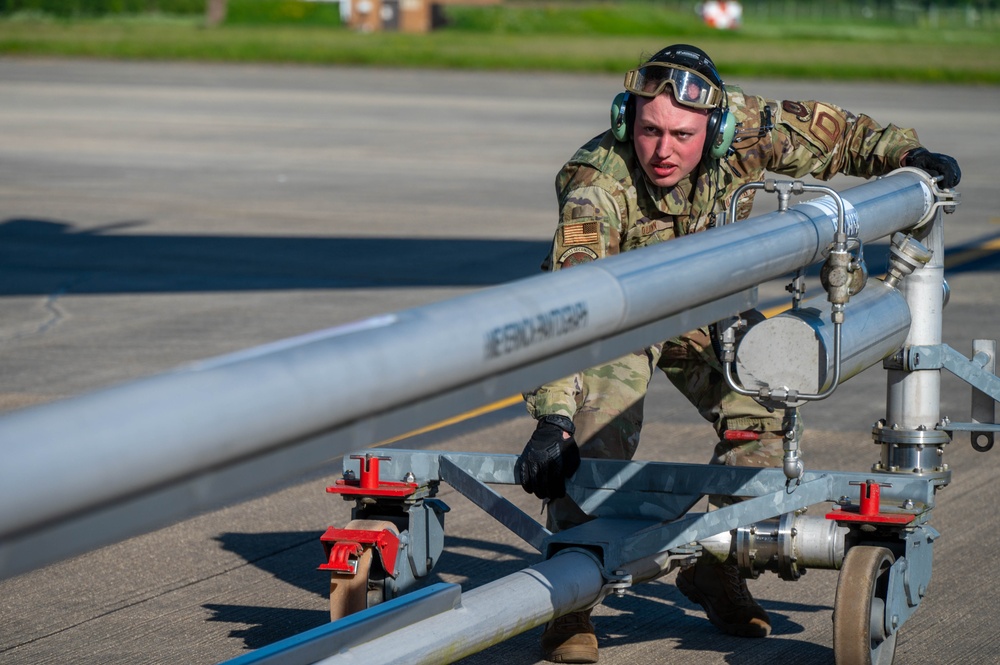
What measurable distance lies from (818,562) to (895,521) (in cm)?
31

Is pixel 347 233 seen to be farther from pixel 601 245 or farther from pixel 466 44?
pixel 466 44

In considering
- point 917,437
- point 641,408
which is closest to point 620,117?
point 641,408

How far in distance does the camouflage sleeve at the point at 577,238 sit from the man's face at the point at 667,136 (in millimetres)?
166

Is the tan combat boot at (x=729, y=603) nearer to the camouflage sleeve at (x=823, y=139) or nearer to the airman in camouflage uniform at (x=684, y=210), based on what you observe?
the airman in camouflage uniform at (x=684, y=210)

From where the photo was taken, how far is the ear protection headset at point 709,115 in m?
4.07

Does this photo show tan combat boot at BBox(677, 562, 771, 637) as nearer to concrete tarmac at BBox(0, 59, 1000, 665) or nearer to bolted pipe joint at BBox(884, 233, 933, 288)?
concrete tarmac at BBox(0, 59, 1000, 665)

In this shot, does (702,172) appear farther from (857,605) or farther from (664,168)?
(857,605)

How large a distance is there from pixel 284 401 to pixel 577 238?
225 cm

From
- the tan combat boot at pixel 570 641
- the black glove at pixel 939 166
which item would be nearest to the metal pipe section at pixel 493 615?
the tan combat boot at pixel 570 641

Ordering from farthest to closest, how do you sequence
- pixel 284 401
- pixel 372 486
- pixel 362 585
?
→ pixel 372 486 < pixel 362 585 < pixel 284 401

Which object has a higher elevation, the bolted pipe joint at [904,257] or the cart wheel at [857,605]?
the bolted pipe joint at [904,257]

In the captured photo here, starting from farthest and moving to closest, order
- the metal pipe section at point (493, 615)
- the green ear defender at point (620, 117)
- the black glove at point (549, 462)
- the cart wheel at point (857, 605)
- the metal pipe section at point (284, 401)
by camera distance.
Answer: the green ear defender at point (620, 117) < the cart wheel at point (857, 605) < the black glove at point (549, 462) < the metal pipe section at point (493, 615) < the metal pipe section at point (284, 401)

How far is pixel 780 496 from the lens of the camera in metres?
3.77

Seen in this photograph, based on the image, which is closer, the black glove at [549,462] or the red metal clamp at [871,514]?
the black glove at [549,462]
